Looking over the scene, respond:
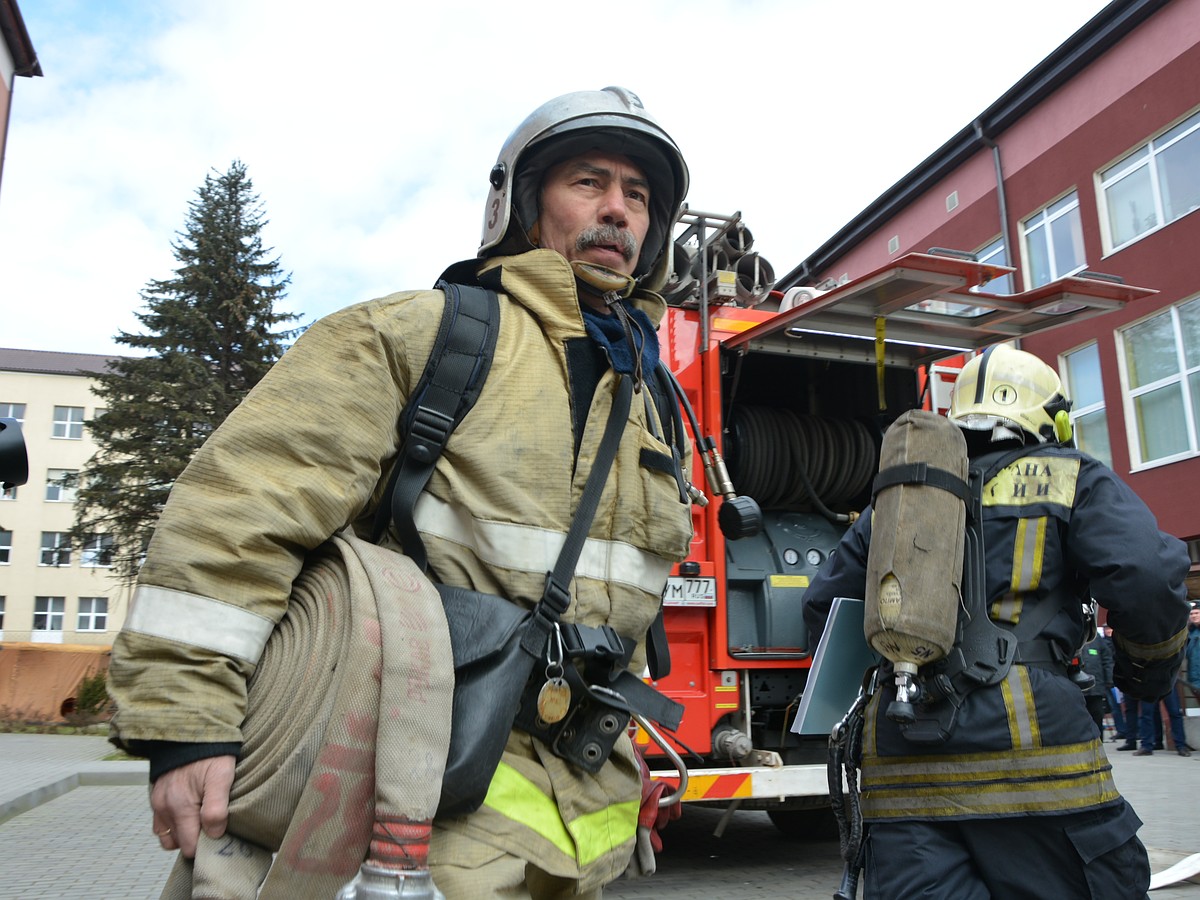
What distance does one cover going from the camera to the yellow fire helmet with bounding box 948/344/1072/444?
3426 mm

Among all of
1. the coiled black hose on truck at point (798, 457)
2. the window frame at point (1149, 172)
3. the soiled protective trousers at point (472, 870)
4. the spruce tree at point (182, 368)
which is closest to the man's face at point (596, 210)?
the soiled protective trousers at point (472, 870)

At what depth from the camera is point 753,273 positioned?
6941 millimetres

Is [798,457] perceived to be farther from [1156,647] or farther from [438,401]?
[438,401]

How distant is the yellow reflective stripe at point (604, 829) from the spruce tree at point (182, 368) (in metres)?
22.8

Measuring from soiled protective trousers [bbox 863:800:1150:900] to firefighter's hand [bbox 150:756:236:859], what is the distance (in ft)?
7.17

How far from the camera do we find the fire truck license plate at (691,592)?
566 centimetres

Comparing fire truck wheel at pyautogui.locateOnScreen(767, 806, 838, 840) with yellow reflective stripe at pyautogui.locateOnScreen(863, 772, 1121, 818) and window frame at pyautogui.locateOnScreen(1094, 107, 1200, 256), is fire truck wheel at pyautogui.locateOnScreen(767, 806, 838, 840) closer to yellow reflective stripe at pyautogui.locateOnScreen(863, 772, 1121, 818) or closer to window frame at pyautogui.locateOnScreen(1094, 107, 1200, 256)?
yellow reflective stripe at pyautogui.locateOnScreen(863, 772, 1121, 818)

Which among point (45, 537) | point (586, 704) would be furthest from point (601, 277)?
point (45, 537)

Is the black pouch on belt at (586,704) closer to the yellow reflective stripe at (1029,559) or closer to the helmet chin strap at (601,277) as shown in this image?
the helmet chin strap at (601,277)

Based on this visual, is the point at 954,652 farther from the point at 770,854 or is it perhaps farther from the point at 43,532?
the point at 43,532

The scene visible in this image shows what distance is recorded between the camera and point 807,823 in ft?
23.7

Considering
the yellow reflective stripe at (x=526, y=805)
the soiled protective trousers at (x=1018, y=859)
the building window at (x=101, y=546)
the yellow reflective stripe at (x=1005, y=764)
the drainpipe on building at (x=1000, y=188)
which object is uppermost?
the drainpipe on building at (x=1000, y=188)

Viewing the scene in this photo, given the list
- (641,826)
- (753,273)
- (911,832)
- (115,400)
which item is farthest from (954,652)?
(115,400)

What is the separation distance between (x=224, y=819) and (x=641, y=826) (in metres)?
0.83
